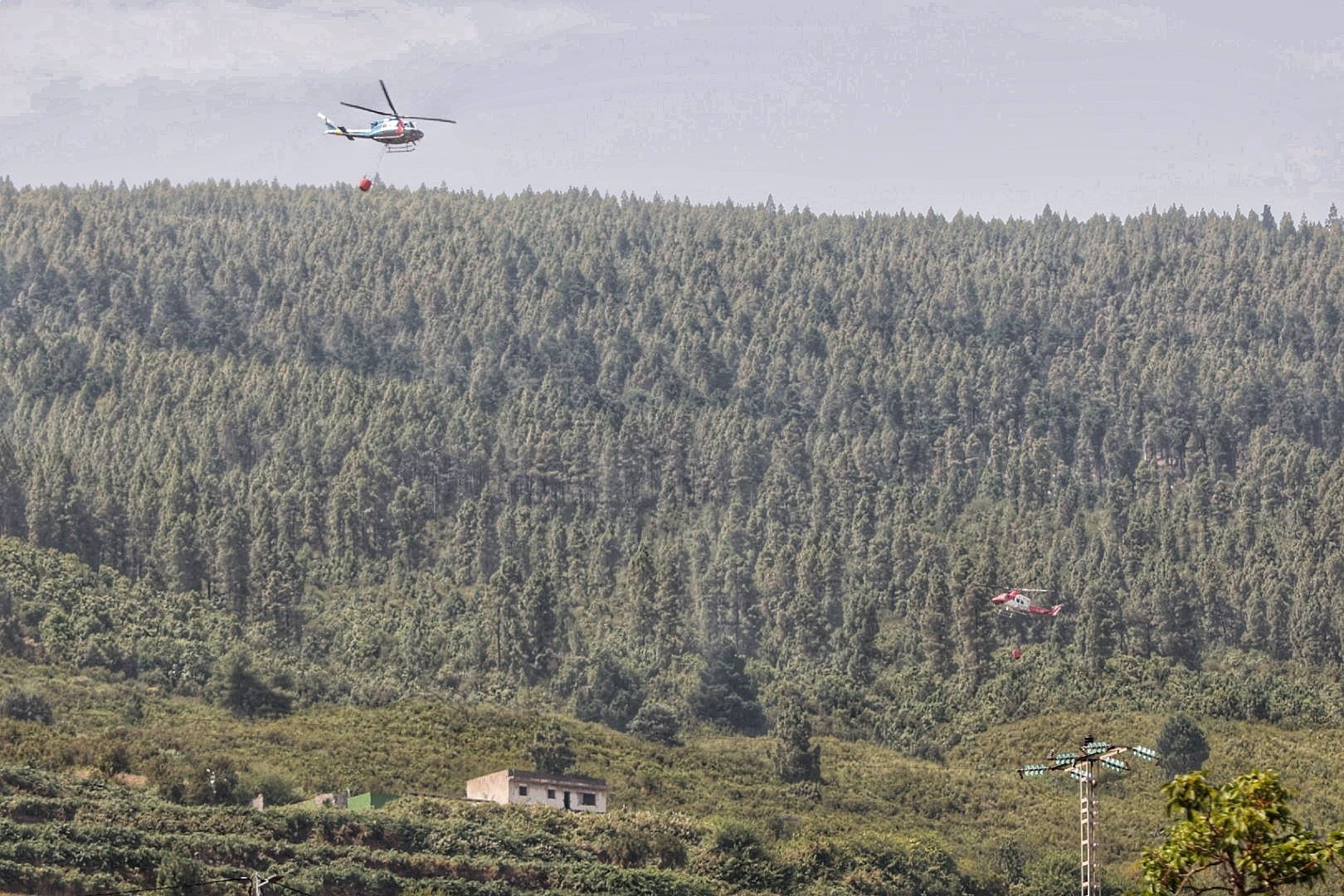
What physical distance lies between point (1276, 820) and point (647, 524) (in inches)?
6100

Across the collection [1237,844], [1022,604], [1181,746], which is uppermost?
[1022,604]

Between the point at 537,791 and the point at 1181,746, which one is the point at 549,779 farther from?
the point at 1181,746

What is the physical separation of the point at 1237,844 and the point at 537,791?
321ft

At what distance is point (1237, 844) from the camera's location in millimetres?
39531

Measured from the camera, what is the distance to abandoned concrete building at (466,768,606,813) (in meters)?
134

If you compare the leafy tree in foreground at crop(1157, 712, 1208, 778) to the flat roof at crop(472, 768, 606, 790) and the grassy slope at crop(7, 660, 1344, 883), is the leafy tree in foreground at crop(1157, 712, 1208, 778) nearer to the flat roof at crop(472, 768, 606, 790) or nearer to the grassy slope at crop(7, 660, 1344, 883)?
the grassy slope at crop(7, 660, 1344, 883)

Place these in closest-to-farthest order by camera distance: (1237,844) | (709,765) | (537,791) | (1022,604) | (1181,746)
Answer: (1237,844), (537,791), (1181,746), (709,765), (1022,604)

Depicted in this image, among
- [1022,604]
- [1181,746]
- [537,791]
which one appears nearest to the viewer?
[537,791]

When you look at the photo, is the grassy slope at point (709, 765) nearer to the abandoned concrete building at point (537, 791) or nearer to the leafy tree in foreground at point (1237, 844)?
the abandoned concrete building at point (537, 791)

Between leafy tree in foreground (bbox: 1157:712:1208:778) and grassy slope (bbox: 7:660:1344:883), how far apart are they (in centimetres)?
117

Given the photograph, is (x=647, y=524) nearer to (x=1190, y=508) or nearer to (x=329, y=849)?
(x=1190, y=508)

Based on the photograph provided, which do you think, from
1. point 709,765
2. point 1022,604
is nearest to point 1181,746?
point 1022,604

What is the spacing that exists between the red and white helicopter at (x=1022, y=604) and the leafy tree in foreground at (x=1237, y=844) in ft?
404

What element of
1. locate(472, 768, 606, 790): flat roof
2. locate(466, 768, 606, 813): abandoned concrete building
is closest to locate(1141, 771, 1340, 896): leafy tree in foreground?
locate(466, 768, 606, 813): abandoned concrete building
